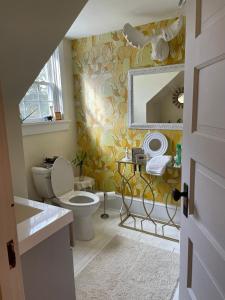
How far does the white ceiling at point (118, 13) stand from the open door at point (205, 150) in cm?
123

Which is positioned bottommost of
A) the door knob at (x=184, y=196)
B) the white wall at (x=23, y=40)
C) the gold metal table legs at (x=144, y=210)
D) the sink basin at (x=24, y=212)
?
the gold metal table legs at (x=144, y=210)

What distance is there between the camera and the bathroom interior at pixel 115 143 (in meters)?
1.98

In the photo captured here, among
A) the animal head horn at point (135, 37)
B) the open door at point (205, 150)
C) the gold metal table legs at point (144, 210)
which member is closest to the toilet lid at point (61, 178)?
the gold metal table legs at point (144, 210)

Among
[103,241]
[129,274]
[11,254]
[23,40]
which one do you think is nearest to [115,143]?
[103,241]

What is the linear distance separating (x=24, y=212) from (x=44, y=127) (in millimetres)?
1323

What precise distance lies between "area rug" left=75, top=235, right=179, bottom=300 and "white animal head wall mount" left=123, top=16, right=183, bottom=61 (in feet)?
6.47

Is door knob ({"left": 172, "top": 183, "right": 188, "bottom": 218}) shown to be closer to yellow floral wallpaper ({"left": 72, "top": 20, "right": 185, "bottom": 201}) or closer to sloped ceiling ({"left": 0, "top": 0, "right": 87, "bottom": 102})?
sloped ceiling ({"left": 0, "top": 0, "right": 87, "bottom": 102})

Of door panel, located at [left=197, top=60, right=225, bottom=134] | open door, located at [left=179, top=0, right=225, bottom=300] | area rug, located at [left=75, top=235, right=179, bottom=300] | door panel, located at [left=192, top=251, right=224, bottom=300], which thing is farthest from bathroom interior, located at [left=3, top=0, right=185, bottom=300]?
door panel, located at [left=197, top=60, right=225, bottom=134]

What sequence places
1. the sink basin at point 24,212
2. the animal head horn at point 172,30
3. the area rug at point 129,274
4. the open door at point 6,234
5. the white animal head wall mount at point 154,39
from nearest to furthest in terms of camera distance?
the open door at point 6,234
the sink basin at point 24,212
the area rug at point 129,274
the animal head horn at point 172,30
the white animal head wall mount at point 154,39

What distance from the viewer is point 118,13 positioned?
2137 mm

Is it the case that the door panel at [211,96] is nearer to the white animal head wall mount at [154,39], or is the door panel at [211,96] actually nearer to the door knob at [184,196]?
the door knob at [184,196]

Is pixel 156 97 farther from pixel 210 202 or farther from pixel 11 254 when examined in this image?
pixel 11 254

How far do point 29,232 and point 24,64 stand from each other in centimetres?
98

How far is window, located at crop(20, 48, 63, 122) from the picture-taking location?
246 centimetres
